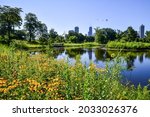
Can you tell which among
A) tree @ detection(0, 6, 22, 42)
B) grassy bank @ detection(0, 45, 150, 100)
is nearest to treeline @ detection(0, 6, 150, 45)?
tree @ detection(0, 6, 22, 42)

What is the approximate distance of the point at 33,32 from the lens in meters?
71.0

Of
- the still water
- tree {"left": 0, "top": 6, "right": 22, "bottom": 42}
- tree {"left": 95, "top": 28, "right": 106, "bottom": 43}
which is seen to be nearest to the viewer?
the still water

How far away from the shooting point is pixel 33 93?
688 centimetres

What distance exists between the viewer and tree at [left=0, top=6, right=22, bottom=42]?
173 ft

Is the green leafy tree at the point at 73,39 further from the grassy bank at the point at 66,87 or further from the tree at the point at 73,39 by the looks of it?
the grassy bank at the point at 66,87

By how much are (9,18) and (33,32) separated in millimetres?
18005

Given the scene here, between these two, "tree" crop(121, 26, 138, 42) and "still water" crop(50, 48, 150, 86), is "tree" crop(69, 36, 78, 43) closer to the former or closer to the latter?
"tree" crop(121, 26, 138, 42)

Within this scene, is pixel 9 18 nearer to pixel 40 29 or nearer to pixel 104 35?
pixel 40 29

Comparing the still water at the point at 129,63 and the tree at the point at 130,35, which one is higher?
the tree at the point at 130,35

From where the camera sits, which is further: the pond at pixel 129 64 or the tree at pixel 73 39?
the tree at pixel 73 39

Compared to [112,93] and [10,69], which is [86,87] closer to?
[112,93]

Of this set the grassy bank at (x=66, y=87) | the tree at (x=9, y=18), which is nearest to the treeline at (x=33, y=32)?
the tree at (x=9, y=18)

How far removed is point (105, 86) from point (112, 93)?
0.74 ft

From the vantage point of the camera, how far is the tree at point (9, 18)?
5269 centimetres
